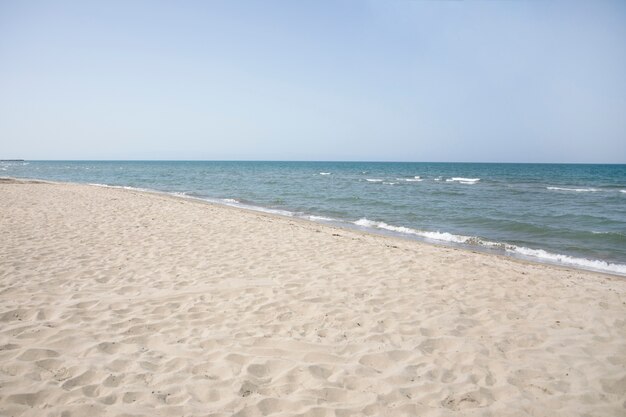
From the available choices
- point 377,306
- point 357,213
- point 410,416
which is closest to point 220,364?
point 410,416

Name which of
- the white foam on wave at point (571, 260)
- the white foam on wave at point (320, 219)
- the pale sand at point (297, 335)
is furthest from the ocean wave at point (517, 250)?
the white foam on wave at point (320, 219)

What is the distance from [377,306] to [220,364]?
230 centimetres

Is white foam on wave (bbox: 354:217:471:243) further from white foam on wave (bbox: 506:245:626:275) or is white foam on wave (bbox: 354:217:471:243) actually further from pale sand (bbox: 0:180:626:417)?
pale sand (bbox: 0:180:626:417)

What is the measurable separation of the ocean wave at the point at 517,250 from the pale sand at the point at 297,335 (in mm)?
1255

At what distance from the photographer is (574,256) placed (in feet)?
30.2

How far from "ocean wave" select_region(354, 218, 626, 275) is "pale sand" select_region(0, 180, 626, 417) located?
1.26 meters

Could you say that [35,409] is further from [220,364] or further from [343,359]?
[343,359]

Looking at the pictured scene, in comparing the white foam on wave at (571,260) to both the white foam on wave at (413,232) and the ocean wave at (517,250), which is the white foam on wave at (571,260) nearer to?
the ocean wave at (517,250)

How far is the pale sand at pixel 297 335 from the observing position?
9.39 ft

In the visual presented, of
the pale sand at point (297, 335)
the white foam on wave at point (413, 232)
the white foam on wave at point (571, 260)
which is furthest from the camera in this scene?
the white foam on wave at point (413, 232)

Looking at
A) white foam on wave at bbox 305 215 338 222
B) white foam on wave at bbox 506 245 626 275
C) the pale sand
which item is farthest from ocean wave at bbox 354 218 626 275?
white foam on wave at bbox 305 215 338 222

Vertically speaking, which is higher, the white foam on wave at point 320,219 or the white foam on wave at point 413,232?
the white foam on wave at point 320,219

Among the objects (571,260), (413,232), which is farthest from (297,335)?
(413,232)

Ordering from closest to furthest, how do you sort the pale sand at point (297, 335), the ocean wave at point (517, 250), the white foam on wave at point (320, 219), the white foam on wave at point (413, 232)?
1. the pale sand at point (297, 335)
2. the ocean wave at point (517, 250)
3. the white foam on wave at point (413, 232)
4. the white foam on wave at point (320, 219)
